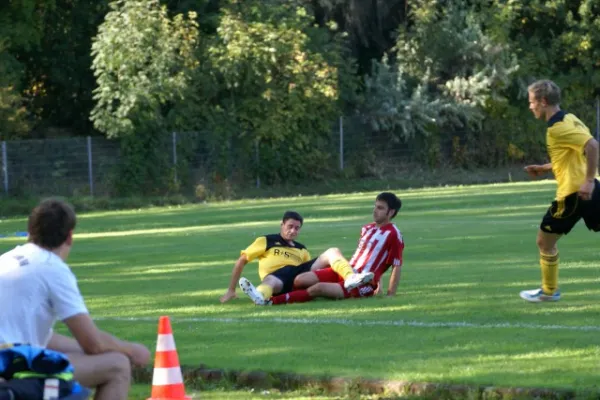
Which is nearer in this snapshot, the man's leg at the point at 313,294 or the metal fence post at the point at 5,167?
the man's leg at the point at 313,294

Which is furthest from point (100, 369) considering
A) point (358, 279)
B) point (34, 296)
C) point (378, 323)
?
point (358, 279)

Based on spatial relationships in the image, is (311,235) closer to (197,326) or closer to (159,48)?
(197,326)

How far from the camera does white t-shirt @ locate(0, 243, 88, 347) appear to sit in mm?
6980

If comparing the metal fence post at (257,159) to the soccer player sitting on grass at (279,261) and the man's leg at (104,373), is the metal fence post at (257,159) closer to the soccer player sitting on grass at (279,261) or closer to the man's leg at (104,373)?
the soccer player sitting on grass at (279,261)

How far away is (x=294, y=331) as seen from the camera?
38.4 ft

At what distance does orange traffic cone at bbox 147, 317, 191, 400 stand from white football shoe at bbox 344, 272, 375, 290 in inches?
211

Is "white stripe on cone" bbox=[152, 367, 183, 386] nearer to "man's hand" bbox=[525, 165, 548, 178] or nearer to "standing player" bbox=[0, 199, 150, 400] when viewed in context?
"standing player" bbox=[0, 199, 150, 400]

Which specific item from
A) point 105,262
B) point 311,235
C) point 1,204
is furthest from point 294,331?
point 1,204

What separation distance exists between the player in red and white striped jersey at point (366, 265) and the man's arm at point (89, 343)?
20.4 ft

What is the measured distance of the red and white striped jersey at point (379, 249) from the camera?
1384 cm

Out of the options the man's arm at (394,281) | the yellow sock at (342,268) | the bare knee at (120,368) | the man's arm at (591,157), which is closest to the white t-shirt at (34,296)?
the bare knee at (120,368)

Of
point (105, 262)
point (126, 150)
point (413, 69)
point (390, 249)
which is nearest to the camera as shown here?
point (390, 249)

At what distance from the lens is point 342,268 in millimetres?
13797

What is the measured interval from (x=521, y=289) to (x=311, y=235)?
10055mm
